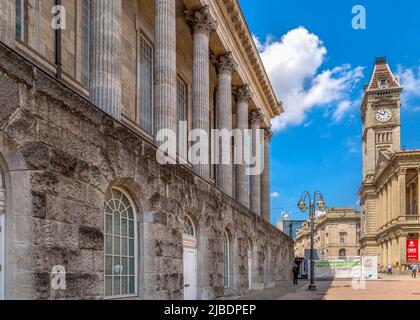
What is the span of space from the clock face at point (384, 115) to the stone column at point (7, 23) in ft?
343

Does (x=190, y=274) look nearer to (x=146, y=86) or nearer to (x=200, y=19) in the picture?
(x=146, y=86)

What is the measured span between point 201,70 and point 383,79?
9790cm

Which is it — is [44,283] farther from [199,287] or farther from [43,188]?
[199,287]

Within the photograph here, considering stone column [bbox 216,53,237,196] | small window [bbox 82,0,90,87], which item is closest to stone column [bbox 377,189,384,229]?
stone column [bbox 216,53,237,196]

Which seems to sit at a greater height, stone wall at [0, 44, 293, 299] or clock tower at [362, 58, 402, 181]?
clock tower at [362, 58, 402, 181]

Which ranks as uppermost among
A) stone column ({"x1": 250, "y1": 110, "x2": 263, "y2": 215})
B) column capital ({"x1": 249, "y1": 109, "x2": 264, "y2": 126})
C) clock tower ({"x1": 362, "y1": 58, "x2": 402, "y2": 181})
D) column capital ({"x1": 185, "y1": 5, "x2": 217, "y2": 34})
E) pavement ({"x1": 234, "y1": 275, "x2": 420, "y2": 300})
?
clock tower ({"x1": 362, "y1": 58, "x2": 402, "y2": 181})

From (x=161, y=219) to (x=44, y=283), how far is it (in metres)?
5.55

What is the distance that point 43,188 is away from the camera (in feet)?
28.3

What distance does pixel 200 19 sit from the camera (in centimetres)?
2347

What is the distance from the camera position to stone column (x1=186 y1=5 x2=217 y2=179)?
896 inches

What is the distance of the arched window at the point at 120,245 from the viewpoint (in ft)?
38.1

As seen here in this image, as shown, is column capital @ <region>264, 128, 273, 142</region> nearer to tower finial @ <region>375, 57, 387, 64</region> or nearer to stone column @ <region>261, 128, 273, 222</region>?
stone column @ <region>261, 128, 273, 222</region>

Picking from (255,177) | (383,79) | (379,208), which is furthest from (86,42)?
(383,79)

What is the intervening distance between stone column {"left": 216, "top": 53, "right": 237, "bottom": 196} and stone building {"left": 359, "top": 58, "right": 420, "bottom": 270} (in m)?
55.3
